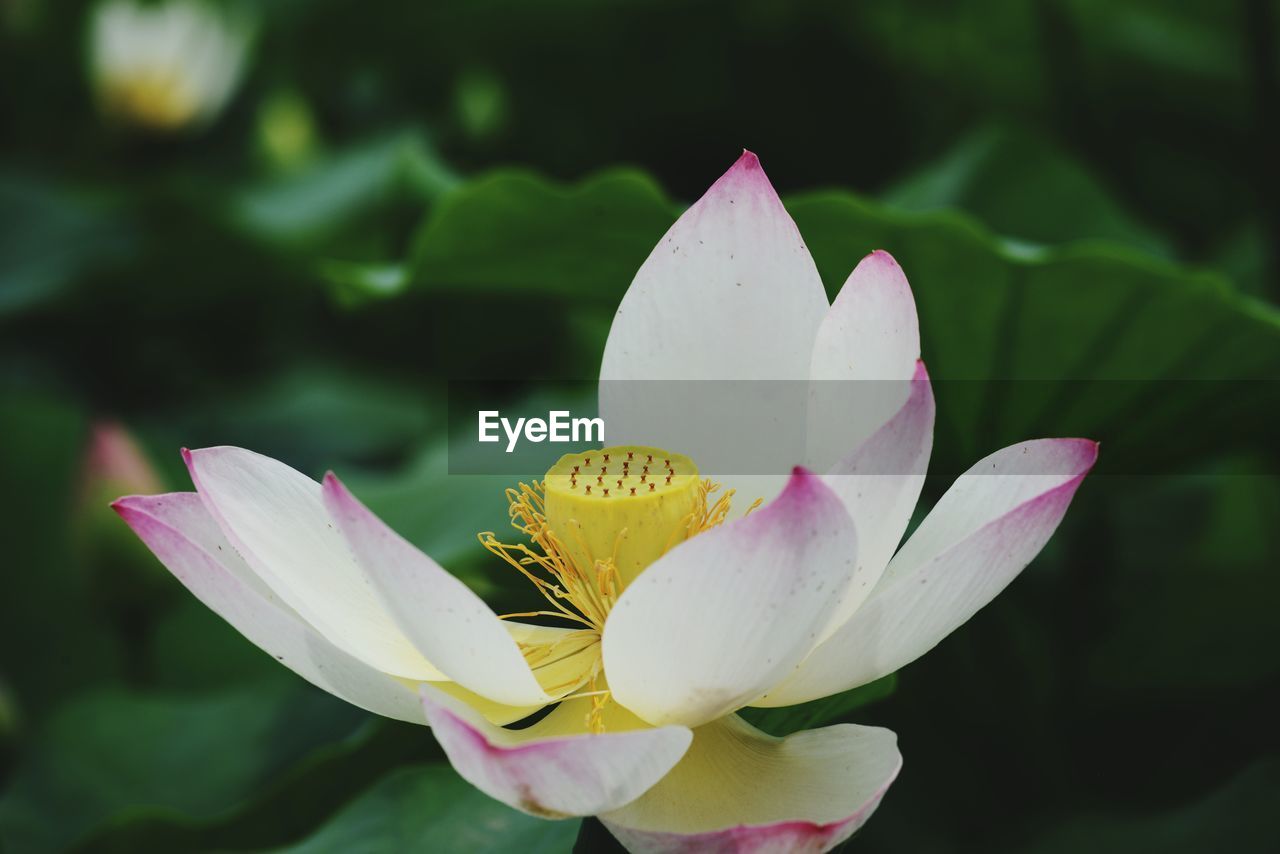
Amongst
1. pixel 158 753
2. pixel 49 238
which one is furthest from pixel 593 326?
pixel 49 238

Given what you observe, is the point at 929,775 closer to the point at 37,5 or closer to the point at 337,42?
the point at 337,42

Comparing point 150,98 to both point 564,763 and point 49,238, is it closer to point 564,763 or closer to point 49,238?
point 49,238

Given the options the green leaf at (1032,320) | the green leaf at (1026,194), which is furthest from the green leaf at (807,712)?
the green leaf at (1026,194)

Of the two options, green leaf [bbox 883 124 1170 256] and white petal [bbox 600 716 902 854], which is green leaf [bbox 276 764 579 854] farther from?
green leaf [bbox 883 124 1170 256]

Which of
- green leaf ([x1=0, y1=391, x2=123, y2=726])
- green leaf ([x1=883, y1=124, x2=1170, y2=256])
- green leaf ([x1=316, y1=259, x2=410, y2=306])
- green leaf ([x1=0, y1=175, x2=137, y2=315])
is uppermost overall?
green leaf ([x1=883, y1=124, x2=1170, y2=256])

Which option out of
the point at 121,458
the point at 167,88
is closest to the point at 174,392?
the point at 167,88

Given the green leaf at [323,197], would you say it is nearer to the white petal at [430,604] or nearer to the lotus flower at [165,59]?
A: the lotus flower at [165,59]

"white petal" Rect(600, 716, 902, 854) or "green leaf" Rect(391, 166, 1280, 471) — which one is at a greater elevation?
"green leaf" Rect(391, 166, 1280, 471)
